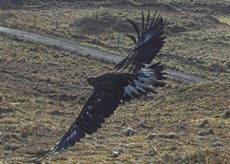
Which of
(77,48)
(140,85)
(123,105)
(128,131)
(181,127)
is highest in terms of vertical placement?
(140,85)

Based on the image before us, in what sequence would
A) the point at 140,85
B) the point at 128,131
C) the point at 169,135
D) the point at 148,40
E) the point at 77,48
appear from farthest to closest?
1. the point at 77,48
2. the point at 128,131
3. the point at 169,135
4. the point at 148,40
5. the point at 140,85

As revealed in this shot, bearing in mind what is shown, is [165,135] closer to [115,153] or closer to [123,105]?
[115,153]

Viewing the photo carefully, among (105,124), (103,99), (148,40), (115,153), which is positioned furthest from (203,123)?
(103,99)

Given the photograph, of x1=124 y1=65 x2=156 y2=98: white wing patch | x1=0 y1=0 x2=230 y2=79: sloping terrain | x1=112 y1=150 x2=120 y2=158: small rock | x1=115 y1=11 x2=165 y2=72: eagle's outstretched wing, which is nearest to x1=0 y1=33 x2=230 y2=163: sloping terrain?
x1=112 y1=150 x2=120 y2=158: small rock

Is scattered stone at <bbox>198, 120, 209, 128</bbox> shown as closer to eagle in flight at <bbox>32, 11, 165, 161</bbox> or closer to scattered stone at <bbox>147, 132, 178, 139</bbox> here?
scattered stone at <bbox>147, 132, 178, 139</bbox>

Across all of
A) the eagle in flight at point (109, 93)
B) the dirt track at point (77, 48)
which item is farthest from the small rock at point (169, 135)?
the dirt track at point (77, 48)

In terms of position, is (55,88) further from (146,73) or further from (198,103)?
(146,73)
